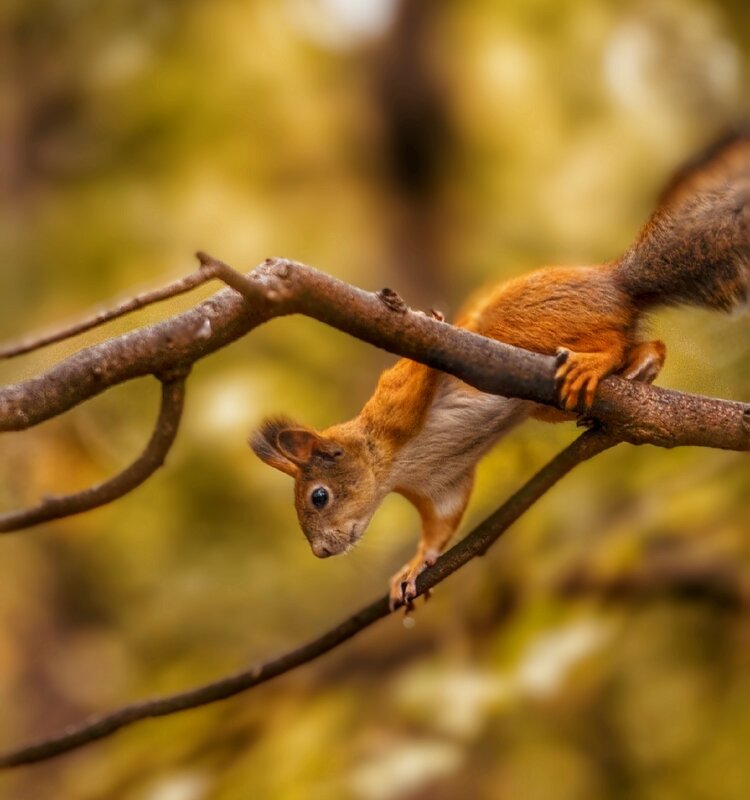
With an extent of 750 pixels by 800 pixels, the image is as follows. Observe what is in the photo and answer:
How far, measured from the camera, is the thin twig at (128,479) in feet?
3.49

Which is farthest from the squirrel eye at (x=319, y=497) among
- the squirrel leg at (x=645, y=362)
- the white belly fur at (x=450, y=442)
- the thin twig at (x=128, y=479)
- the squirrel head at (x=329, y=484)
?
the squirrel leg at (x=645, y=362)

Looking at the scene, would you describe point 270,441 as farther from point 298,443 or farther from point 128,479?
point 128,479

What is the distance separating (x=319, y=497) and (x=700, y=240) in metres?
0.54

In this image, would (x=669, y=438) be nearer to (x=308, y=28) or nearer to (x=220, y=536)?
(x=220, y=536)

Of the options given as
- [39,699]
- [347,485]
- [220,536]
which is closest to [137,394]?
[347,485]

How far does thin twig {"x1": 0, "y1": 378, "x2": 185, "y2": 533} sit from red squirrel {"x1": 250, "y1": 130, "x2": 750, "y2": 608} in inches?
7.2

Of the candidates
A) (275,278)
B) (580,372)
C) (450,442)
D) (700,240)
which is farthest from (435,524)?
(275,278)

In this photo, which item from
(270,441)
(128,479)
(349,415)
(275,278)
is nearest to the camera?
(275,278)

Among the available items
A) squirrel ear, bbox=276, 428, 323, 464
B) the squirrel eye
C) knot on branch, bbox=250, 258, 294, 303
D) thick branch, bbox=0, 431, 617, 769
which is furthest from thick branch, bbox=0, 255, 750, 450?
the squirrel eye

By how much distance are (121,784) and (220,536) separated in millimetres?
1249

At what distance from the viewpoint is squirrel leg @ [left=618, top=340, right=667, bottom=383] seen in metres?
1.32

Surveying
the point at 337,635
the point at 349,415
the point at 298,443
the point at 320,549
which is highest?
the point at 349,415

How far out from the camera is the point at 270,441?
1.30 metres

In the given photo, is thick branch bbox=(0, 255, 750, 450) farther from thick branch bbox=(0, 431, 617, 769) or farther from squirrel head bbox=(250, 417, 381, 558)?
squirrel head bbox=(250, 417, 381, 558)
